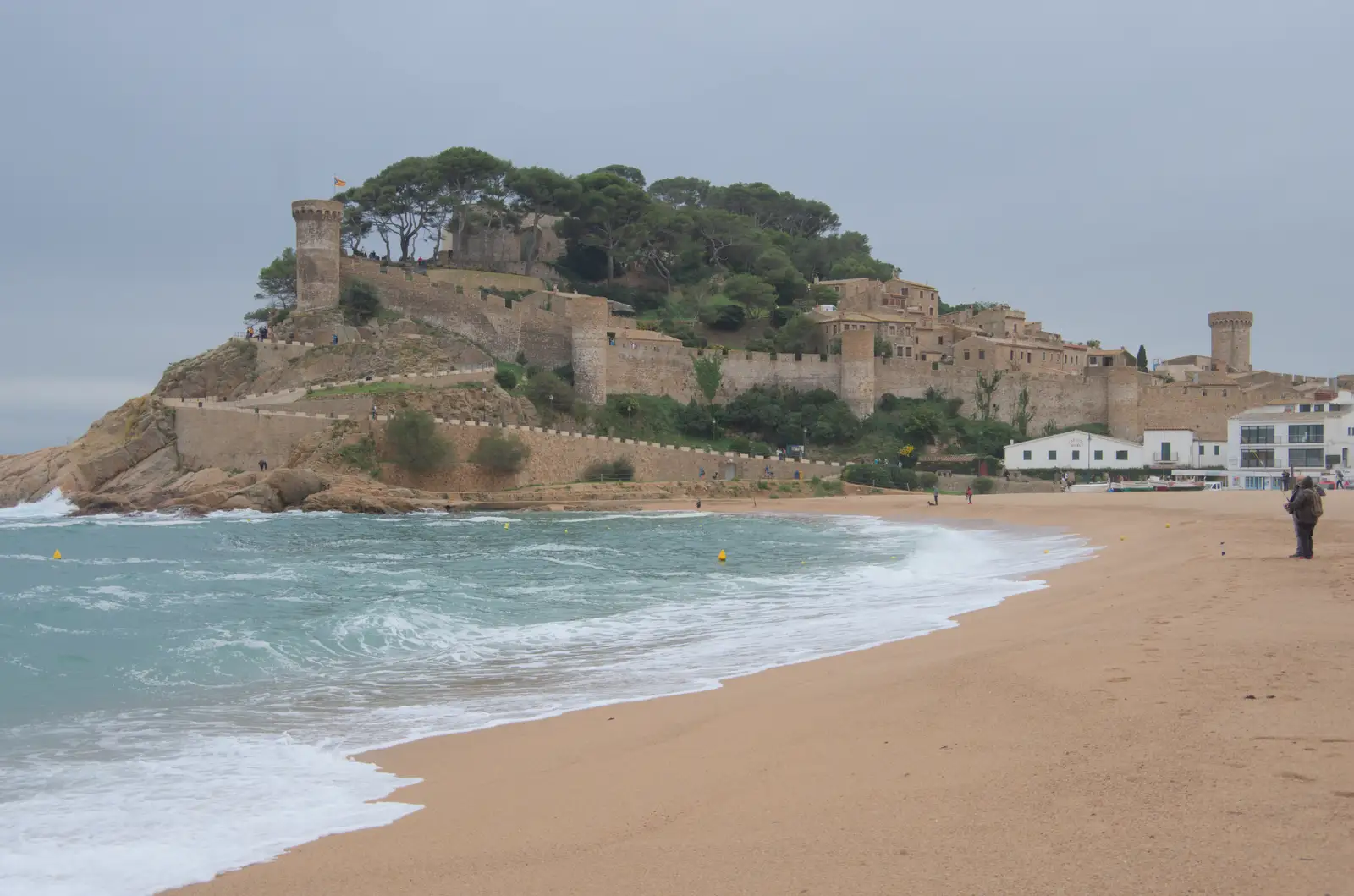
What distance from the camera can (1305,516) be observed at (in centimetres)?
1246

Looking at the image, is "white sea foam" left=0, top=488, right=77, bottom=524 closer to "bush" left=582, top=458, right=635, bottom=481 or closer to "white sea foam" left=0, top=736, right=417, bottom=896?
"bush" left=582, top=458, right=635, bottom=481

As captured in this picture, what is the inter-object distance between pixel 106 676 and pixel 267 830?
18.9 ft

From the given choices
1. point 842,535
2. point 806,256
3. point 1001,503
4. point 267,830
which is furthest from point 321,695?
point 806,256

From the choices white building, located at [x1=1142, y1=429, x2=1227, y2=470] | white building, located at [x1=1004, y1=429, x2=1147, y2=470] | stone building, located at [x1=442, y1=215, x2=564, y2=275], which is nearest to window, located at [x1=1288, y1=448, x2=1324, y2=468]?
white building, located at [x1=1142, y1=429, x2=1227, y2=470]

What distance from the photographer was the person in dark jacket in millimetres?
12430

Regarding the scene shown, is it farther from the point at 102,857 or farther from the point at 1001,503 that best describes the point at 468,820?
the point at 1001,503

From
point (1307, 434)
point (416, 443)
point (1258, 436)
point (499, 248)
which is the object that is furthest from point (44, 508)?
point (1307, 434)

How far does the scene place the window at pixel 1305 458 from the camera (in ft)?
139

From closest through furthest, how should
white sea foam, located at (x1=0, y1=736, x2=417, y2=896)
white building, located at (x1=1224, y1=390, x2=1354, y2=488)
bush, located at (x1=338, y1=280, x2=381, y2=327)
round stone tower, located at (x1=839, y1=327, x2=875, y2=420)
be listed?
1. white sea foam, located at (x1=0, y1=736, x2=417, y2=896)
2. white building, located at (x1=1224, y1=390, x2=1354, y2=488)
3. bush, located at (x1=338, y1=280, x2=381, y2=327)
4. round stone tower, located at (x1=839, y1=327, x2=875, y2=420)

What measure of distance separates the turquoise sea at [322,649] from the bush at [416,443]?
13.0 meters

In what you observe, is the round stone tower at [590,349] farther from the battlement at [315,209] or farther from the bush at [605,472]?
the battlement at [315,209]

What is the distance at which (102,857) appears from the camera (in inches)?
200

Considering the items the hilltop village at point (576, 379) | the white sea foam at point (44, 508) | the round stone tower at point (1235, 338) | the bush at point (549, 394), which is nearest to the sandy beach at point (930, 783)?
the hilltop village at point (576, 379)

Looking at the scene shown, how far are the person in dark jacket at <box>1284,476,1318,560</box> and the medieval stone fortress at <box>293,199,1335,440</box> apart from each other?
36.0 m
